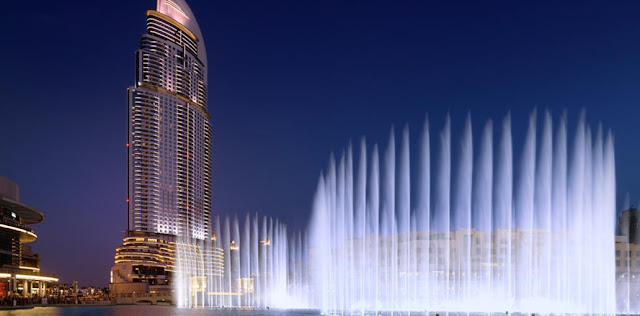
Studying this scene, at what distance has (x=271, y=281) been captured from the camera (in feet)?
225

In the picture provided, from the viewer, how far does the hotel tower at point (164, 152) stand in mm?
123875

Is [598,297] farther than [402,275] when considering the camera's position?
No

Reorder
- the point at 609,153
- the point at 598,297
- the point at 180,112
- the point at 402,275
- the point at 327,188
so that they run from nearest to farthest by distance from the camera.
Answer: the point at 609,153 < the point at 598,297 < the point at 327,188 < the point at 402,275 < the point at 180,112

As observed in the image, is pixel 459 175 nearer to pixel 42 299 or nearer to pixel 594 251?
pixel 594 251

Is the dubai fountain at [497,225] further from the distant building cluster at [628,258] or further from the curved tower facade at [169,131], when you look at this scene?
Answer: the curved tower facade at [169,131]

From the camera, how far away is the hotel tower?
406 ft

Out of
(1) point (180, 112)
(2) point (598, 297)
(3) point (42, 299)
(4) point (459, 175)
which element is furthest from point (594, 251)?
(1) point (180, 112)

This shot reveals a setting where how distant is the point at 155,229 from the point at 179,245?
29.4 feet

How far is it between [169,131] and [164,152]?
4.63 m

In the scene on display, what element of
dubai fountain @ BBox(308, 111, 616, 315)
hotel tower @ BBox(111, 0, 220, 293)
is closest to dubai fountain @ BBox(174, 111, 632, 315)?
dubai fountain @ BBox(308, 111, 616, 315)

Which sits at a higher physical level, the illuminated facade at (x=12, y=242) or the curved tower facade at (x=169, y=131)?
the curved tower facade at (x=169, y=131)

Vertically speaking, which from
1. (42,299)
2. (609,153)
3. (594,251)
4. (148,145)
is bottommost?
(42,299)

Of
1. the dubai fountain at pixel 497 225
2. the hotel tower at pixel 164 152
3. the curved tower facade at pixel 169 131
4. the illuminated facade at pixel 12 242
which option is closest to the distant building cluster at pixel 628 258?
the dubai fountain at pixel 497 225

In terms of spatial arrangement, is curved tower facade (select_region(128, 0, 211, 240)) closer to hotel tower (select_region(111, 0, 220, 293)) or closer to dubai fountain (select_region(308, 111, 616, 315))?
hotel tower (select_region(111, 0, 220, 293))
